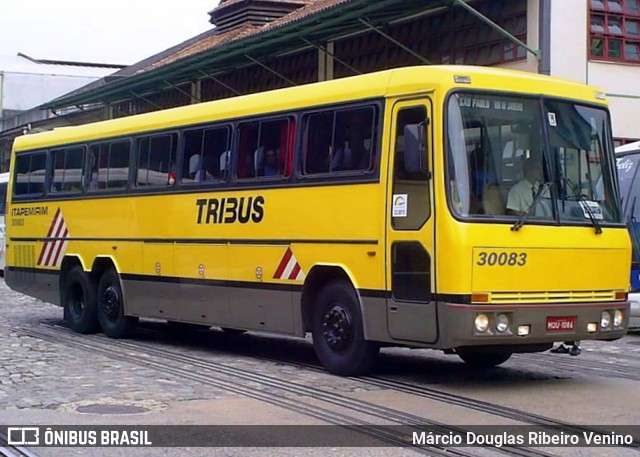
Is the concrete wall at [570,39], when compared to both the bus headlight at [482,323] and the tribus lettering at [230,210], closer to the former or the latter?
the tribus lettering at [230,210]

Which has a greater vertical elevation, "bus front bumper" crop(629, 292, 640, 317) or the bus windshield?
the bus windshield

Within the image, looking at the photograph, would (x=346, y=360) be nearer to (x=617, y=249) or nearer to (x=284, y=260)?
(x=284, y=260)

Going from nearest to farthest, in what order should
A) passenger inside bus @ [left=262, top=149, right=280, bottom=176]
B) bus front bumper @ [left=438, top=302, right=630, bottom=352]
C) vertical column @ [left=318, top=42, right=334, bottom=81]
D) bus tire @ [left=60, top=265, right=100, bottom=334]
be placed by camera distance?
bus front bumper @ [left=438, top=302, right=630, bottom=352]
passenger inside bus @ [left=262, top=149, right=280, bottom=176]
bus tire @ [left=60, top=265, right=100, bottom=334]
vertical column @ [left=318, top=42, right=334, bottom=81]

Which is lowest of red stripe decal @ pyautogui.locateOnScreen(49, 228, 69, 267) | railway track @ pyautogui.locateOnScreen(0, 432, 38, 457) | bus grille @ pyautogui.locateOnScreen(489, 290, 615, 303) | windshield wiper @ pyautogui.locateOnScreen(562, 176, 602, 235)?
railway track @ pyautogui.locateOnScreen(0, 432, 38, 457)

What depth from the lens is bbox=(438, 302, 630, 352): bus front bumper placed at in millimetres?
10445

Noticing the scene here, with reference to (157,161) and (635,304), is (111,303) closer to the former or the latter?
(157,161)

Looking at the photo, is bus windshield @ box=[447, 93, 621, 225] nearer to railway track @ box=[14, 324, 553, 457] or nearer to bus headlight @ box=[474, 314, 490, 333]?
bus headlight @ box=[474, 314, 490, 333]

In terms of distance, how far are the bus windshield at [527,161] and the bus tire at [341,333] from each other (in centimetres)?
189

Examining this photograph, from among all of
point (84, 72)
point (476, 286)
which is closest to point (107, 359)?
point (476, 286)

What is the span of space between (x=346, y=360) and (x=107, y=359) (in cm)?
340

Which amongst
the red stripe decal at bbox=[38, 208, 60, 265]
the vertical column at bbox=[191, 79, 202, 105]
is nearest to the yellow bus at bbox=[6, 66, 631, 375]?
the red stripe decal at bbox=[38, 208, 60, 265]

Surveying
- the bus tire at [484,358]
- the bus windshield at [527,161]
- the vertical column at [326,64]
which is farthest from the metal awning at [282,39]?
the bus windshield at [527,161]

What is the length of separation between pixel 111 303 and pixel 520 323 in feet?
25.1

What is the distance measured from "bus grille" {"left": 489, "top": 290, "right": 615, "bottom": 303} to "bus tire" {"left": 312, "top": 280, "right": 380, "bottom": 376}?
5.44ft
